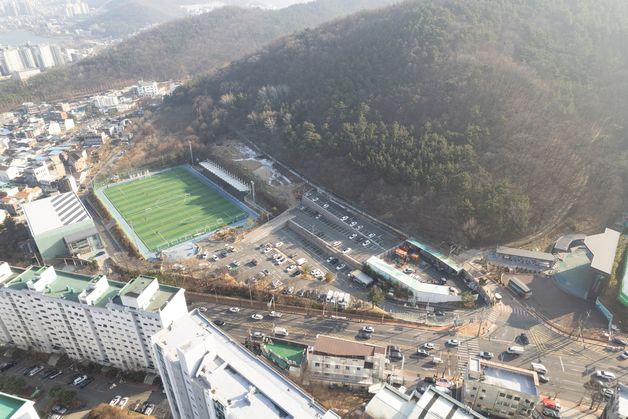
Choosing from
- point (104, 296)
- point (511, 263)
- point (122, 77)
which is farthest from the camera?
point (122, 77)

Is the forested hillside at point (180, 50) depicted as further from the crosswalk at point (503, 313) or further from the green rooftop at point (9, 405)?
the green rooftop at point (9, 405)

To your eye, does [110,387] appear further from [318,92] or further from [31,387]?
[318,92]

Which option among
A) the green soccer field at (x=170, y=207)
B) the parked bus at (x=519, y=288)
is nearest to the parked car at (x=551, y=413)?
the parked bus at (x=519, y=288)

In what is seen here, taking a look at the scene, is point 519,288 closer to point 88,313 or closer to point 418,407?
point 418,407

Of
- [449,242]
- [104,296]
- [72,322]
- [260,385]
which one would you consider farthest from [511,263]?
[72,322]

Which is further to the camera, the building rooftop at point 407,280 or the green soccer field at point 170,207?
the green soccer field at point 170,207

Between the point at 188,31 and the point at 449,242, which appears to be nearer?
the point at 449,242

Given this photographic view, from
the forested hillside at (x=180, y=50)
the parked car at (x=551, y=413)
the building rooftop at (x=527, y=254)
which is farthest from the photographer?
the forested hillside at (x=180, y=50)
